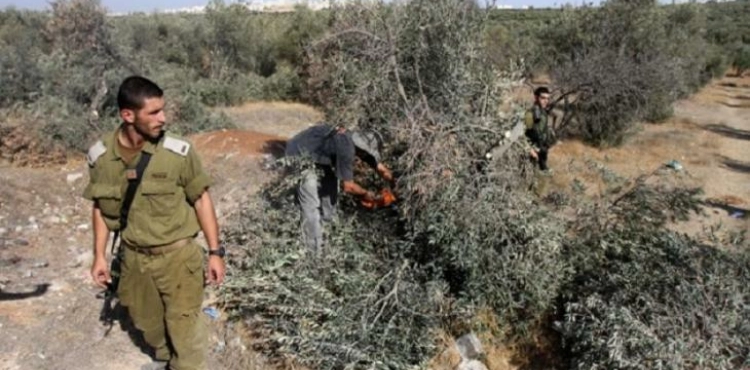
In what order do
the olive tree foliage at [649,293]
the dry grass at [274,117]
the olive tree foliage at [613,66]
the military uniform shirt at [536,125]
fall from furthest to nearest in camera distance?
the dry grass at [274,117]
the olive tree foliage at [613,66]
the military uniform shirt at [536,125]
the olive tree foliage at [649,293]

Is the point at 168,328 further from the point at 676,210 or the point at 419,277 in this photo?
the point at 676,210

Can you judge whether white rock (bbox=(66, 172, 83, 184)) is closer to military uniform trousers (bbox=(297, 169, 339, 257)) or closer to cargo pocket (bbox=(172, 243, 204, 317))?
military uniform trousers (bbox=(297, 169, 339, 257))

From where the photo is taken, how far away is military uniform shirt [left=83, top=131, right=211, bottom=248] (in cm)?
290

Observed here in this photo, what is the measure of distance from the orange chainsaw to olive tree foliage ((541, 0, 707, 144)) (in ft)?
17.0

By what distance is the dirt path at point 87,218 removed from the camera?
389 cm

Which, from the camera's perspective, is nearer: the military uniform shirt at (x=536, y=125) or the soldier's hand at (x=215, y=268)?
the soldier's hand at (x=215, y=268)

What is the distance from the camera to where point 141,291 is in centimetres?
314

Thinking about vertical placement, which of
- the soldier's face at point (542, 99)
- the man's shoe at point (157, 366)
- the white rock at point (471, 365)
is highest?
the soldier's face at point (542, 99)

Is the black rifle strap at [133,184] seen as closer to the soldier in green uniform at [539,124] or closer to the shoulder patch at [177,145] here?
the shoulder patch at [177,145]

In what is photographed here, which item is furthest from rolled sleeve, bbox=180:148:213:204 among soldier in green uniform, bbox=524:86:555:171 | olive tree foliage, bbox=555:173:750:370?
soldier in green uniform, bbox=524:86:555:171

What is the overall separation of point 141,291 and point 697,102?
63.3 ft

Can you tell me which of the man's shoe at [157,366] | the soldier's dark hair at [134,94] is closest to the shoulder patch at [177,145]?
the soldier's dark hair at [134,94]

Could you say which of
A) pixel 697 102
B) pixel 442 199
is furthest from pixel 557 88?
pixel 697 102

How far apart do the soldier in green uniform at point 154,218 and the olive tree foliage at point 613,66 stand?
7218mm
